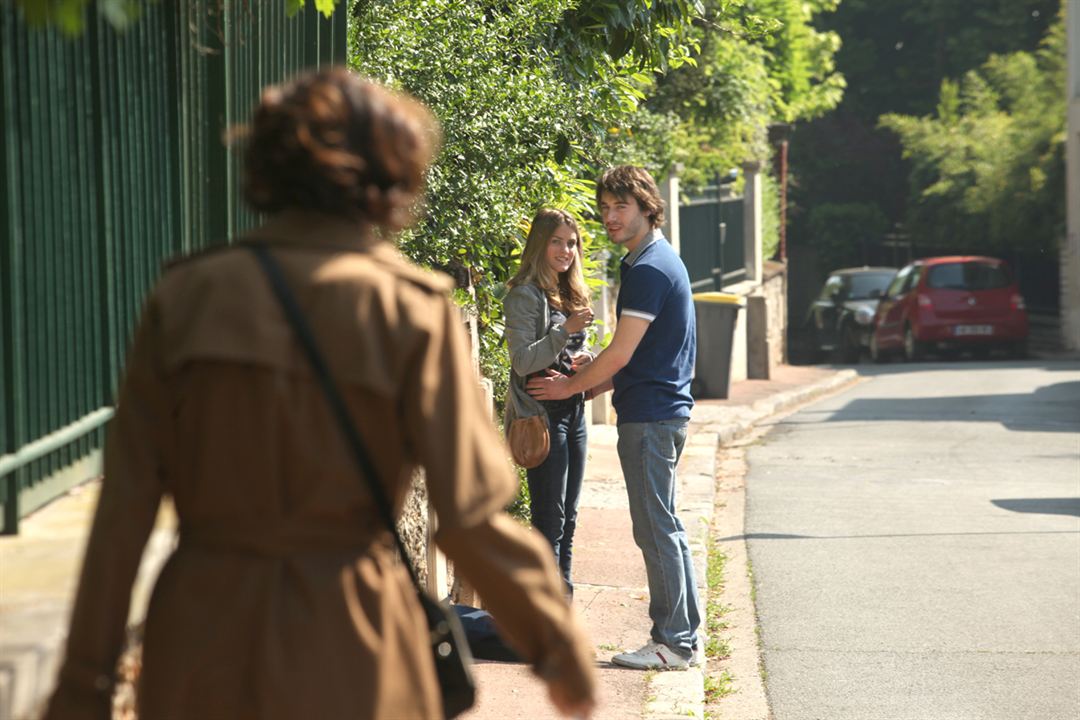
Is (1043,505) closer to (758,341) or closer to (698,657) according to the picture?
(698,657)

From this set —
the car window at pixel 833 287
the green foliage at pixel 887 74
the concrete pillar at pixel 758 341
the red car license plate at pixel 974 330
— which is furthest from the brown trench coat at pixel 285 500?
the green foliage at pixel 887 74

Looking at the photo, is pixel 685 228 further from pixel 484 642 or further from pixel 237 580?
pixel 237 580

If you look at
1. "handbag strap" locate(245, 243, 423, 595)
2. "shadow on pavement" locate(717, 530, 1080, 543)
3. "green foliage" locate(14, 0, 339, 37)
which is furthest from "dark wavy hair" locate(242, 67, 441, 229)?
"shadow on pavement" locate(717, 530, 1080, 543)

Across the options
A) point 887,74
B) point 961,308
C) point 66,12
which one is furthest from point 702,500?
point 887,74

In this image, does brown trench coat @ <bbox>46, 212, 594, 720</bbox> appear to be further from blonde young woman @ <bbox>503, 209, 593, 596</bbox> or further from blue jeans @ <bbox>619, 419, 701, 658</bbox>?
blonde young woman @ <bbox>503, 209, 593, 596</bbox>

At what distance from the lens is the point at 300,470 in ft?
8.13

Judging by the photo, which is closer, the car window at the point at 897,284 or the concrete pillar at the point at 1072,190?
the car window at the point at 897,284

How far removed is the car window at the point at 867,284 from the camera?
97.6ft

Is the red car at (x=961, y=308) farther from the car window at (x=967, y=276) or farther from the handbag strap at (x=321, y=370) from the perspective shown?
the handbag strap at (x=321, y=370)

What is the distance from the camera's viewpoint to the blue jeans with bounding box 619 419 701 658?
19.7ft

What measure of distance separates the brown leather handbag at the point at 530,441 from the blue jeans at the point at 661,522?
13.5 inches

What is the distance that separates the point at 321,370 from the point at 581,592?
516 cm

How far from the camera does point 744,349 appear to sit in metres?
20.4

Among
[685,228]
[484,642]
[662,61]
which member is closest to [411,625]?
[484,642]
